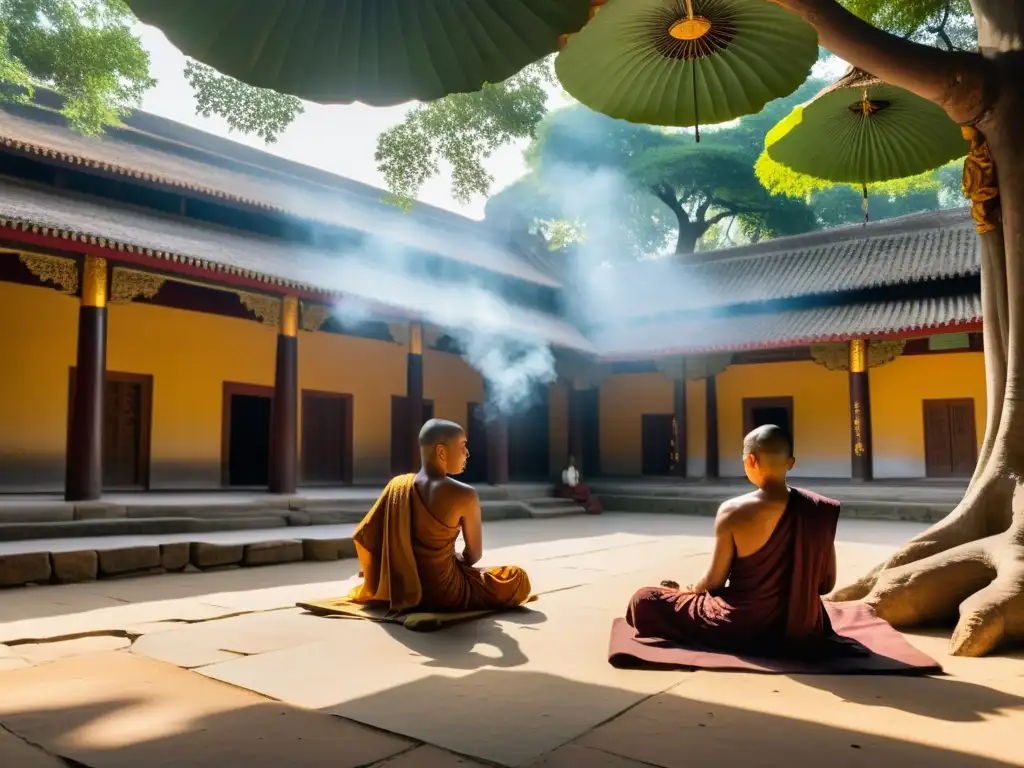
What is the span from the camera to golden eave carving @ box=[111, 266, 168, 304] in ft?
29.8

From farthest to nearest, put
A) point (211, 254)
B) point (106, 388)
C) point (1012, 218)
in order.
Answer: point (106, 388), point (211, 254), point (1012, 218)

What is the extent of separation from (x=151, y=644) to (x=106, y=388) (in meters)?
7.90

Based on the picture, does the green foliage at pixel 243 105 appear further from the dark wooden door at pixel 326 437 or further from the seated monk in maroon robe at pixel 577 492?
the seated monk in maroon robe at pixel 577 492

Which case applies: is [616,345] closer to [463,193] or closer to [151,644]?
[463,193]

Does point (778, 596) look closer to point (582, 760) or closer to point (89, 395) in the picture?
point (582, 760)

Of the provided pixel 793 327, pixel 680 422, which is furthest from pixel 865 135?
pixel 680 422

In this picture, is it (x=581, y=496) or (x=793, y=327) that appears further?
(x=793, y=327)

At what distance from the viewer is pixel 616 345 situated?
17.1 metres

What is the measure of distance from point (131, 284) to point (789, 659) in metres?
8.41

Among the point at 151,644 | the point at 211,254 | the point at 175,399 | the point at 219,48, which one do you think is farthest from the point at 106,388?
the point at 219,48

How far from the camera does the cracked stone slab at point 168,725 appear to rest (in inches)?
95.9

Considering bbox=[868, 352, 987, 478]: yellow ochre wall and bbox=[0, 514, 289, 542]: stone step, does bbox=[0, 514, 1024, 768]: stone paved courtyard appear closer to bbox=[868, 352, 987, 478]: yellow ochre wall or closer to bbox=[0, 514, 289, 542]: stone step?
bbox=[0, 514, 289, 542]: stone step

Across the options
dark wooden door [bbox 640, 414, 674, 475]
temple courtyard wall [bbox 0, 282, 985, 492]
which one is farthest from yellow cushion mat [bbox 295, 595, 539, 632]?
dark wooden door [bbox 640, 414, 674, 475]

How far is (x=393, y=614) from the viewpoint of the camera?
4562mm
